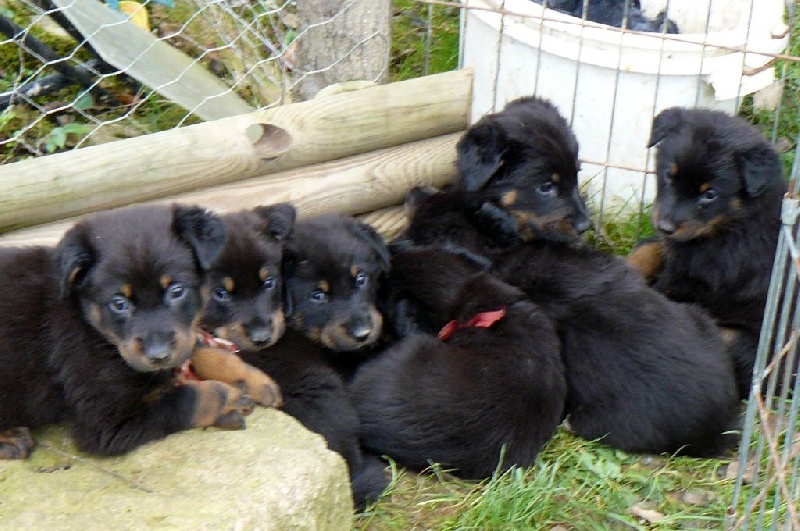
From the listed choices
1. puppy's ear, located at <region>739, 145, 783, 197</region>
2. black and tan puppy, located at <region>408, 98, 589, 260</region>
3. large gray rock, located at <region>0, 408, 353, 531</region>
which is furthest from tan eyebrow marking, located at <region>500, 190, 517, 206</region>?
large gray rock, located at <region>0, 408, 353, 531</region>

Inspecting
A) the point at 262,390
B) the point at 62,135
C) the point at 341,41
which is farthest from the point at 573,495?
the point at 62,135

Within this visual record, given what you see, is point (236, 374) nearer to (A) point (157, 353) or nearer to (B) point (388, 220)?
(A) point (157, 353)

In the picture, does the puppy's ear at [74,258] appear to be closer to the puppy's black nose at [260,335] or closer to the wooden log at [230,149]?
the puppy's black nose at [260,335]

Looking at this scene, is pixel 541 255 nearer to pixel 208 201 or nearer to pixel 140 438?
pixel 208 201

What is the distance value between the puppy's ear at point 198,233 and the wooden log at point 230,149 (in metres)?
1.02

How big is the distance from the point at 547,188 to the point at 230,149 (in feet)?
5.16

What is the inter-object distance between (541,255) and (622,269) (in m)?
0.39

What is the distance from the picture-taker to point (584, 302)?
428 cm

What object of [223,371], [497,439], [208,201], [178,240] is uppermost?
[178,240]

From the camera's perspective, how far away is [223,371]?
12.1 ft

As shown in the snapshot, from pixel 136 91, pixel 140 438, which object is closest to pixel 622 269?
pixel 140 438

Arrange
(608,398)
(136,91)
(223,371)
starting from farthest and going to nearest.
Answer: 1. (136,91)
2. (608,398)
3. (223,371)

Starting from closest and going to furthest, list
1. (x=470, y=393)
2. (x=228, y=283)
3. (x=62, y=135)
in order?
(x=470, y=393) → (x=228, y=283) → (x=62, y=135)

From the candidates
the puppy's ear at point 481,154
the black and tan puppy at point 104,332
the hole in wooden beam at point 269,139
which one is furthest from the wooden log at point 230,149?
the black and tan puppy at point 104,332
